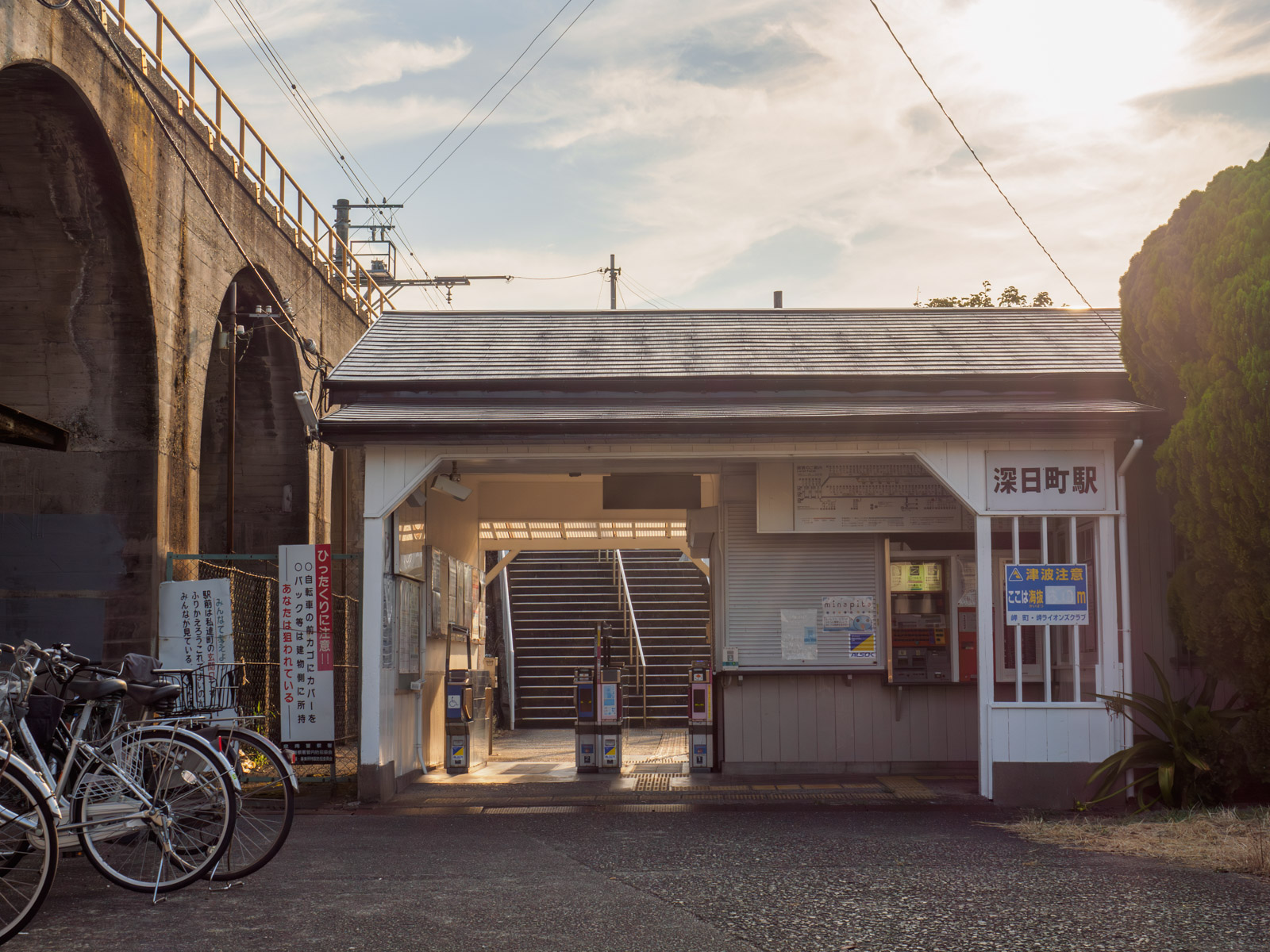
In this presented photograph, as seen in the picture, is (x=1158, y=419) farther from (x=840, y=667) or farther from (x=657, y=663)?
(x=657, y=663)

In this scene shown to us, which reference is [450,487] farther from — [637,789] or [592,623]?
[592,623]

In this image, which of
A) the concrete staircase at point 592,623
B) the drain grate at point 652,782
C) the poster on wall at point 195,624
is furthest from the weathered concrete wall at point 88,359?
the concrete staircase at point 592,623

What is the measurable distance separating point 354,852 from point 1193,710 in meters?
6.19

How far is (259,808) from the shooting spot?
23.9 ft

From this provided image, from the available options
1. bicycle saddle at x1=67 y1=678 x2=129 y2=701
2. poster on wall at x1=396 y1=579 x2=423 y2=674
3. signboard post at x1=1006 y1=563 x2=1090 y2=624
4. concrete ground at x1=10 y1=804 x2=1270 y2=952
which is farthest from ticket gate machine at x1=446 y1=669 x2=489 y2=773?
bicycle saddle at x1=67 y1=678 x2=129 y2=701

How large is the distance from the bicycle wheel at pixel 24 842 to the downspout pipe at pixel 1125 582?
7.83 m

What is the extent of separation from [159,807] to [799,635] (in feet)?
23.9

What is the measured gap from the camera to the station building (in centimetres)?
961

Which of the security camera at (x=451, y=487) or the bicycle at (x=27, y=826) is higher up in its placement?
the security camera at (x=451, y=487)

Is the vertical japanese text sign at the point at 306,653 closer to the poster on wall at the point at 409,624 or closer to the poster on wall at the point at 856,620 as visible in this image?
the poster on wall at the point at 409,624

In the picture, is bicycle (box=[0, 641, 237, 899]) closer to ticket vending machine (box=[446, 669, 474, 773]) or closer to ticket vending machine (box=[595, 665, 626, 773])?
ticket vending machine (box=[446, 669, 474, 773])

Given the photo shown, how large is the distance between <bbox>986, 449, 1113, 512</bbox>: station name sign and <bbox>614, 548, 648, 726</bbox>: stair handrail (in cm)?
1003

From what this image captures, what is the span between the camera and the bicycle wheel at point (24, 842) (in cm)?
475

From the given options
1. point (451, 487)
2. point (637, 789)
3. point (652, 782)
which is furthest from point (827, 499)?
point (451, 487)
